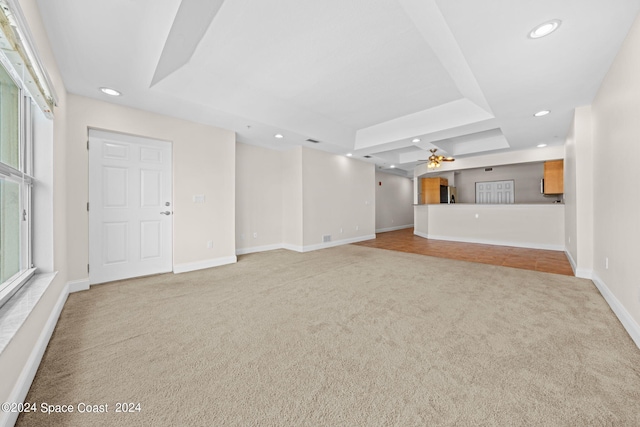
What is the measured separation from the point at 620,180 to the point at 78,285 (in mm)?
5922

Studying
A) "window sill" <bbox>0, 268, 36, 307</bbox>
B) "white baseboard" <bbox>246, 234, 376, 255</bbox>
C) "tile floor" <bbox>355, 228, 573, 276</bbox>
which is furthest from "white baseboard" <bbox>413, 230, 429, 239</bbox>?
"window sill" <bbox>0, 268, 36, 307</bbox>

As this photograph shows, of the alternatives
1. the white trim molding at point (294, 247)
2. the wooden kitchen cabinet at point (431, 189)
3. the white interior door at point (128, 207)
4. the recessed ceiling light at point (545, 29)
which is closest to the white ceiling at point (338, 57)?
the recessed ceiling light at point (545, 29)

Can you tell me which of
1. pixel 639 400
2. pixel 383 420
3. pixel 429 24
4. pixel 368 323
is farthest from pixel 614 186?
pixel 383 420

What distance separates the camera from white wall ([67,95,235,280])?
315 cm

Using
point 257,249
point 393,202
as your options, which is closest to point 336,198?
point 257,249

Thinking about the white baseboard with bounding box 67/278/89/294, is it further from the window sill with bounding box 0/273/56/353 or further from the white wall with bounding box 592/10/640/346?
the white wall with bounding box 592/10/640/346

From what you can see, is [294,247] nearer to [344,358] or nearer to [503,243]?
[344,358]

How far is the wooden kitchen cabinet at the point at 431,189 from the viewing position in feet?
27.9

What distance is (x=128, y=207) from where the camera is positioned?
359 centimetres

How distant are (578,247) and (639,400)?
3101 millimetres

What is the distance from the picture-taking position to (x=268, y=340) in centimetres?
193

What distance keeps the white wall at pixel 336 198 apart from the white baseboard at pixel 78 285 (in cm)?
369

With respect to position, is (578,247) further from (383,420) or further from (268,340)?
(268,340)

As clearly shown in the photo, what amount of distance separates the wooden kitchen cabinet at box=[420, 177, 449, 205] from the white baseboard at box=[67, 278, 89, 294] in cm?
873
